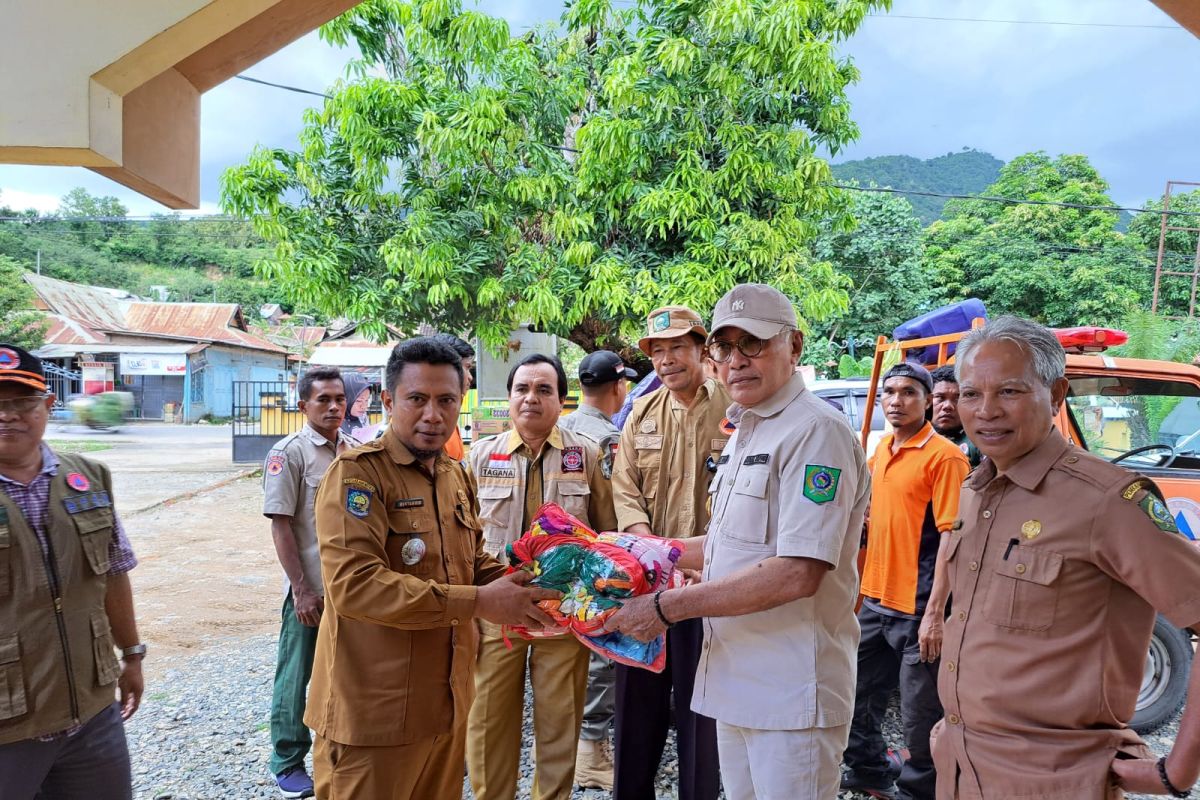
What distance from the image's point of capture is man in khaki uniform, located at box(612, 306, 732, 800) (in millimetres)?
3076

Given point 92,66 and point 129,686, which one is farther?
point 129,686

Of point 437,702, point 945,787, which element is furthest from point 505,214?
point 945,787

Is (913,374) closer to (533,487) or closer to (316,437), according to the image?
(533,487)

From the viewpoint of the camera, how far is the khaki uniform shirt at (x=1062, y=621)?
1.59 metres

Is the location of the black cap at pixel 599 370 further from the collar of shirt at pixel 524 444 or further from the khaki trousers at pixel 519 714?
the khaki trousers at pixel 519 714

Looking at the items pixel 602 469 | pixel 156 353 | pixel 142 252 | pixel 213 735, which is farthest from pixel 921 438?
pixel 142 252

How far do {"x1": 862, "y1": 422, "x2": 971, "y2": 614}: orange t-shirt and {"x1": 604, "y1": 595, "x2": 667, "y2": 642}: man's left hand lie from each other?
5.52 feet

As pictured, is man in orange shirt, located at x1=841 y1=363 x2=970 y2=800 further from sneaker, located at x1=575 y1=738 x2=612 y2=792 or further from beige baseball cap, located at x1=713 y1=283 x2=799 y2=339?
beige baseball cap, located at x1=713 y1=283 x2=799 y2=339

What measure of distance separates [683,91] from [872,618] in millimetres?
6299

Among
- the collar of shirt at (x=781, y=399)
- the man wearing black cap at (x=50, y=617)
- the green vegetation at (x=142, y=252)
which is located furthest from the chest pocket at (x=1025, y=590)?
the green vegetation at (x=142, y=252)

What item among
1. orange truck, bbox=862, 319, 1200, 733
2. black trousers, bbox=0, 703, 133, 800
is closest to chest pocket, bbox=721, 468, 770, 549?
black trousers, bbox=0, 703, 133, 800

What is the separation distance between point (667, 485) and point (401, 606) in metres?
1.66

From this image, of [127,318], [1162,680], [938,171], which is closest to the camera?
[1162,680]

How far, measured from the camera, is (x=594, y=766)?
3826mm
